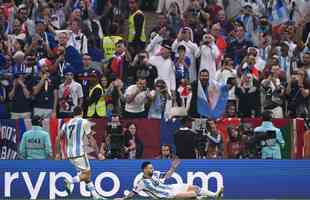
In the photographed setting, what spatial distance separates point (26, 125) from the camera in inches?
1016

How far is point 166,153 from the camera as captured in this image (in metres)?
25.6

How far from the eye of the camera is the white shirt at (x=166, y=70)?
86.2 ft

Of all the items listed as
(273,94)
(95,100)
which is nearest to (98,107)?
(95,100)

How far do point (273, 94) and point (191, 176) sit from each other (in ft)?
9.30

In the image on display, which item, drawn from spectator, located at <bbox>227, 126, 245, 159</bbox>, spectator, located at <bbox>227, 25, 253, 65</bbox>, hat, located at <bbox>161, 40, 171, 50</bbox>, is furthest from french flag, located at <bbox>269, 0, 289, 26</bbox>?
spectator, located at <bbox>227, 126, 245, 159</bbox>

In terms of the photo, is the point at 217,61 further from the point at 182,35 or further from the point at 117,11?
the point at 117,11

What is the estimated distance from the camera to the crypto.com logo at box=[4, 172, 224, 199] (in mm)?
25219

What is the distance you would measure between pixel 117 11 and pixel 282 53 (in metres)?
5.07

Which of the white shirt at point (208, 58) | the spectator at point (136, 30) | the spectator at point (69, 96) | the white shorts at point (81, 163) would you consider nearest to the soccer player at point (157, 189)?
the white shorts at point (81, 163)

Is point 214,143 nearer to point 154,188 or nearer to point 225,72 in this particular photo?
point 225,72

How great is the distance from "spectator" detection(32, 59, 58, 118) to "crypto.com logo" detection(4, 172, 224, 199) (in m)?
1.62

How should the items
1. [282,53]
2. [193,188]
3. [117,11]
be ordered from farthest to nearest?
[117,11] → [282,53] → [193,188]

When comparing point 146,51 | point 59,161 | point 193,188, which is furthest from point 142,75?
point 193,188

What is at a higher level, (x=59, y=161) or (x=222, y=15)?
(x=222, y=15)
